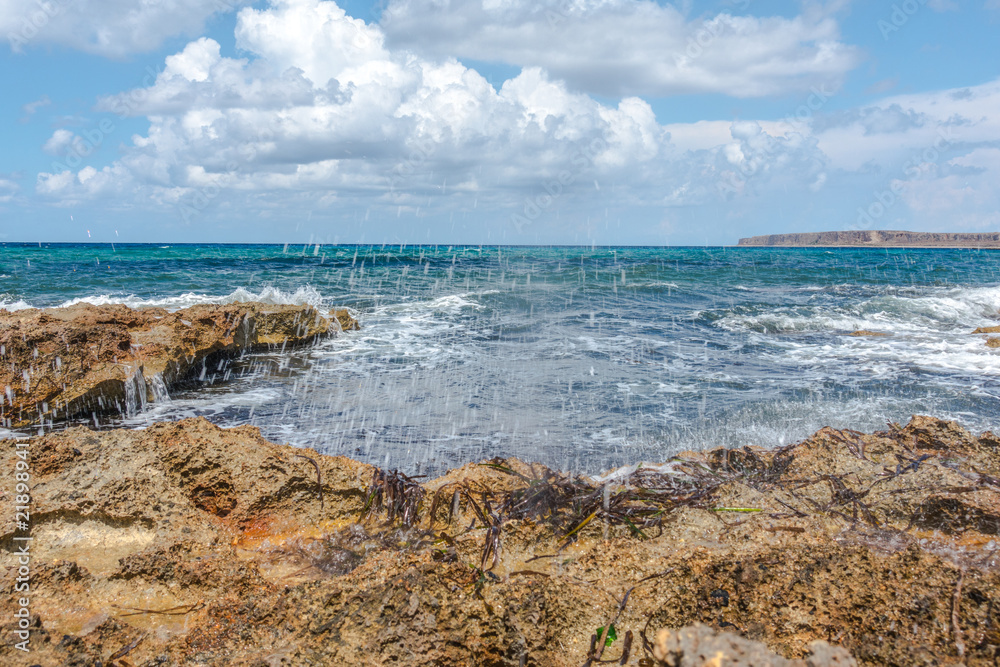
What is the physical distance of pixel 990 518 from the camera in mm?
2221

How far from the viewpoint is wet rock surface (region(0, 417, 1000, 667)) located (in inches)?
68.4

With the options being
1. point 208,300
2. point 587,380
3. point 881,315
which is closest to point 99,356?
point 587,380

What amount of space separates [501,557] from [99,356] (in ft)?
19.3

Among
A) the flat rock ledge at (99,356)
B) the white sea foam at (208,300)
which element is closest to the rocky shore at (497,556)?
the flat rock ledge at (99,356)

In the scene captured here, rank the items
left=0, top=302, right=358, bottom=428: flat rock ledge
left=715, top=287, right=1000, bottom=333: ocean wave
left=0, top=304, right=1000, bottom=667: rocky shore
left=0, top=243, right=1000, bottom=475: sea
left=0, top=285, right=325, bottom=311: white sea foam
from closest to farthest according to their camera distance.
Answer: left=0, top=304, right=1000, bottom=667: rocky shore < left=0, top=243, right=1000, bottom=475: sea < left=0, top=302, right=358, bottom=428: flat rock ledge < left=0, top=285, right=325, bottom=311: white sea foam < left=715, top=287, right=1000, bottom=333: ocean wave

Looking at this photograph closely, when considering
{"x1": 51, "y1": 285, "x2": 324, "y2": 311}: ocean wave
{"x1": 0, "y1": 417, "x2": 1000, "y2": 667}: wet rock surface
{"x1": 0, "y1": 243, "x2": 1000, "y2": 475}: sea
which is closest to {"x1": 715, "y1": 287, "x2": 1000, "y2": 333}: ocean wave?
{"x1": 0, "y1": 243, "x2": 1000, "y2": 475}: sea

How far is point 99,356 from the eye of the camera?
19.7ft

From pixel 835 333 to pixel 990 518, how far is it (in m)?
10.8

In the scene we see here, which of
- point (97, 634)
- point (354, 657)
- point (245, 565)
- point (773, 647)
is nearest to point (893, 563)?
point (773, 647)

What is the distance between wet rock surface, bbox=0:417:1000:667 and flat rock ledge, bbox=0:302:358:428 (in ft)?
11.7

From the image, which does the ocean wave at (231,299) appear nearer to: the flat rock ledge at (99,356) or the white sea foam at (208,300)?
the white sea foam at (208,300)

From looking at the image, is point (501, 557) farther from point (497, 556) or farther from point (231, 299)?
point (231, 299)

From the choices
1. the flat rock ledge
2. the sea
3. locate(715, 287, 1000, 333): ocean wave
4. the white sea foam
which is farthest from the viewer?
locate(715, 287, 1000, 333): ocean wave

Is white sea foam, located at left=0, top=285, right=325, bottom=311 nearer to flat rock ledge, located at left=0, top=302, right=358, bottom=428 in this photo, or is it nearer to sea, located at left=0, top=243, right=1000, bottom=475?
sea, located at left=0, top=243, right=1000, bottom=475
